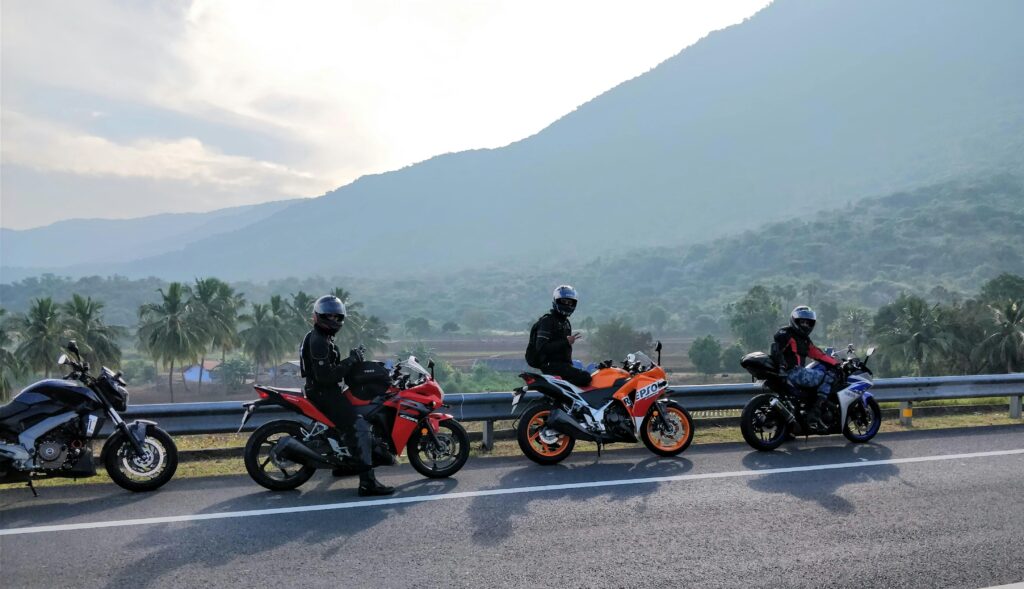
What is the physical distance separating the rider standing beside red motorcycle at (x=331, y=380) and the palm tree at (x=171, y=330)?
72908 mm

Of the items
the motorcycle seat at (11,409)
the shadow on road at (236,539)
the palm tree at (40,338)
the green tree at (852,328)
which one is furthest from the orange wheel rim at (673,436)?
the green tree at (852,328)

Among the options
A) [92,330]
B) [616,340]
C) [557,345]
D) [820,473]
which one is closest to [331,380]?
[557,345]

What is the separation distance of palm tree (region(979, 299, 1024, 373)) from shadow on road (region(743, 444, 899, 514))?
5633cm

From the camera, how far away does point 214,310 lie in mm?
78875

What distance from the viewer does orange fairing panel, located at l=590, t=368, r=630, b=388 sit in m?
8.68

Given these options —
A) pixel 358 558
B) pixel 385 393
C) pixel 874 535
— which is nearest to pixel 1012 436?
pixel 874 535

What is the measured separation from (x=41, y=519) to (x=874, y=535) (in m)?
6.70

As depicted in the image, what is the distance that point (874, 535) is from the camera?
5594 millimetres

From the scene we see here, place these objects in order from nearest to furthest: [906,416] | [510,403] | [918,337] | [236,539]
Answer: [236,539]
[510,403]
[906,416]
[918,337]

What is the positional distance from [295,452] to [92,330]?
214ft

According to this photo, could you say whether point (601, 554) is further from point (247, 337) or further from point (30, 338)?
point (247, 337)

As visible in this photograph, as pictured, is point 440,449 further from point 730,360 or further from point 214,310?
point 730,360

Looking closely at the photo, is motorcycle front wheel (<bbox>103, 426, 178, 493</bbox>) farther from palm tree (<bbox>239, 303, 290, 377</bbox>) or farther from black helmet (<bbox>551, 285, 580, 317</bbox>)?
palm tree (<bbox>239, 303, 290, 377</bbox>)

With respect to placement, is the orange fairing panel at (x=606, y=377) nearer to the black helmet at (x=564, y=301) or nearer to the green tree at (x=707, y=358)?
the black helmet at (x=564, y=301)
